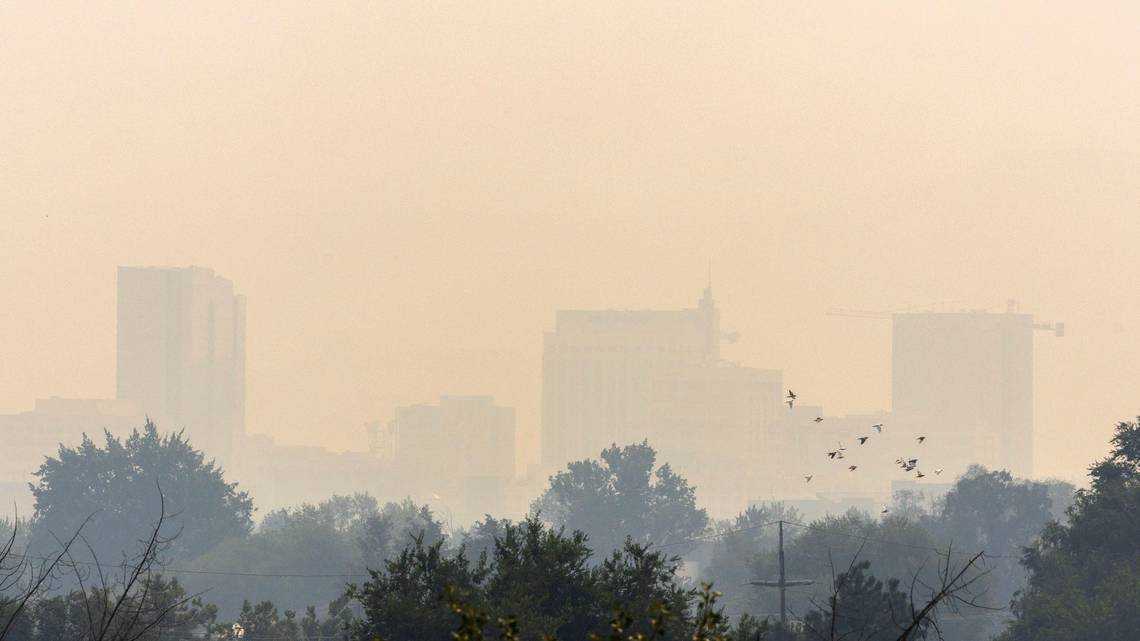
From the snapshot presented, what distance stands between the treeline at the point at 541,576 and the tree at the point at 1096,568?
4.3 inches

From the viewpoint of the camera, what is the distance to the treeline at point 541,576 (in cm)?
5159

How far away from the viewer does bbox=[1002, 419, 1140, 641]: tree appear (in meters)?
78.2

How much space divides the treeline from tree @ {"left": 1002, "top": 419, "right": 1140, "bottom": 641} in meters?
0.11

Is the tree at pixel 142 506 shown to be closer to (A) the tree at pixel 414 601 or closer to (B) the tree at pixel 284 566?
(B) the tree at pixel 284 566

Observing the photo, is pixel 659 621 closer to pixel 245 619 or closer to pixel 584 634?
pixel 584 634

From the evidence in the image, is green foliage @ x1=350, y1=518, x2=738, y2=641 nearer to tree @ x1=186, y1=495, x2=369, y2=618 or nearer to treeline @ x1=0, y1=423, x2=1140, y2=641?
treeline @ x1=0, y1=423, x2=1140, y2=641

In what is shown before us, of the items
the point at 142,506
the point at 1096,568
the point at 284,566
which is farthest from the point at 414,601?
the point at 142,506

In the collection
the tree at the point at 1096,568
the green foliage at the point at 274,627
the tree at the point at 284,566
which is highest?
the tree at the point at 1096,568

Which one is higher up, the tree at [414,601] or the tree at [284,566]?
the tree at [414,601]

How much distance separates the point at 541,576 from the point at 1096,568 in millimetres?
40340

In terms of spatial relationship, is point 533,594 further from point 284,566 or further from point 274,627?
point 284,566

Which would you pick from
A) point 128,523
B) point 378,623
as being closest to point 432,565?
point 378,623

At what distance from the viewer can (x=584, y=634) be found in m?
54.8

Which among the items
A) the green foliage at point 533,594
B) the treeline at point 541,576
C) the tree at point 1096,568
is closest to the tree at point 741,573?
the treeline at point 541,576
